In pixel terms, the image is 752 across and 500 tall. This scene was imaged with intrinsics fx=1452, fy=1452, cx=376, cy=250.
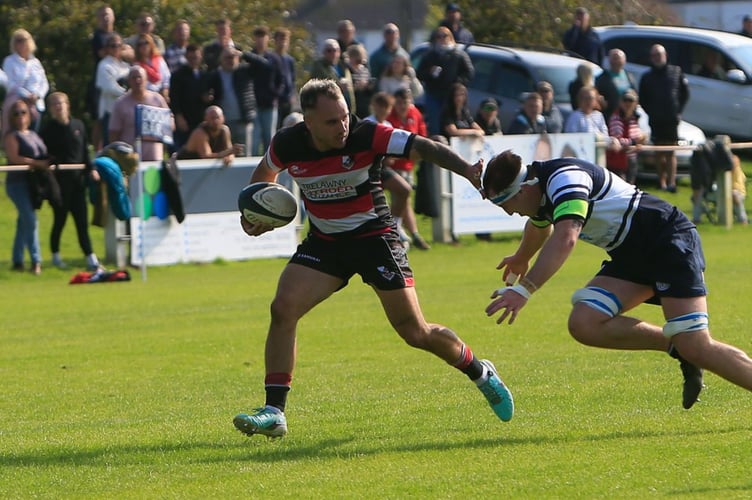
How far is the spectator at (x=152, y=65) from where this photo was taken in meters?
19.4

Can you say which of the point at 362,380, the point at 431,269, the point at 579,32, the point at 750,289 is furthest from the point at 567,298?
the point at 579,32

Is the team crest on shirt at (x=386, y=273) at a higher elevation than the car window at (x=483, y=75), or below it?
higher

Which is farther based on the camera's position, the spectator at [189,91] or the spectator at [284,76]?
the spectator at [284,76]

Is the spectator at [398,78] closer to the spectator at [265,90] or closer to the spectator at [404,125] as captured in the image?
the spectator at [404,125]

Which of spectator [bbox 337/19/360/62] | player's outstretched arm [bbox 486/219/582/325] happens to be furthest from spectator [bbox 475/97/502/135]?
player's outstretched arm [bbox 486/219/582/325]

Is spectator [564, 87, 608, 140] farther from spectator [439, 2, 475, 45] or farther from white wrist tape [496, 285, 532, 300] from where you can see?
white wrist tape [496, 285, 532, 300]

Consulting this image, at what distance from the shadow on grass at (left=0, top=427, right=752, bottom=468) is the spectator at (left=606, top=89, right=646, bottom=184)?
14485 millimetres

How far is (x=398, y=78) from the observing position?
21.0m

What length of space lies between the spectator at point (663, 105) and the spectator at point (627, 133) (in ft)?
1.93

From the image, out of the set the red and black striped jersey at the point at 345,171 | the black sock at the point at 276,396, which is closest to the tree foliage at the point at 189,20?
the red and black striped jersey at the point at 345,171

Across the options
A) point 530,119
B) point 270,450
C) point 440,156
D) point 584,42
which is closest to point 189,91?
point 530,119

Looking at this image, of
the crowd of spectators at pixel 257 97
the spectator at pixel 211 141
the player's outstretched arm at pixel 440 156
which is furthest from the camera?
the spectator at pixel 211 141

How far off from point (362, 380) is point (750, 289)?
5.98m

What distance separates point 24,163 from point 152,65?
2.62 m
